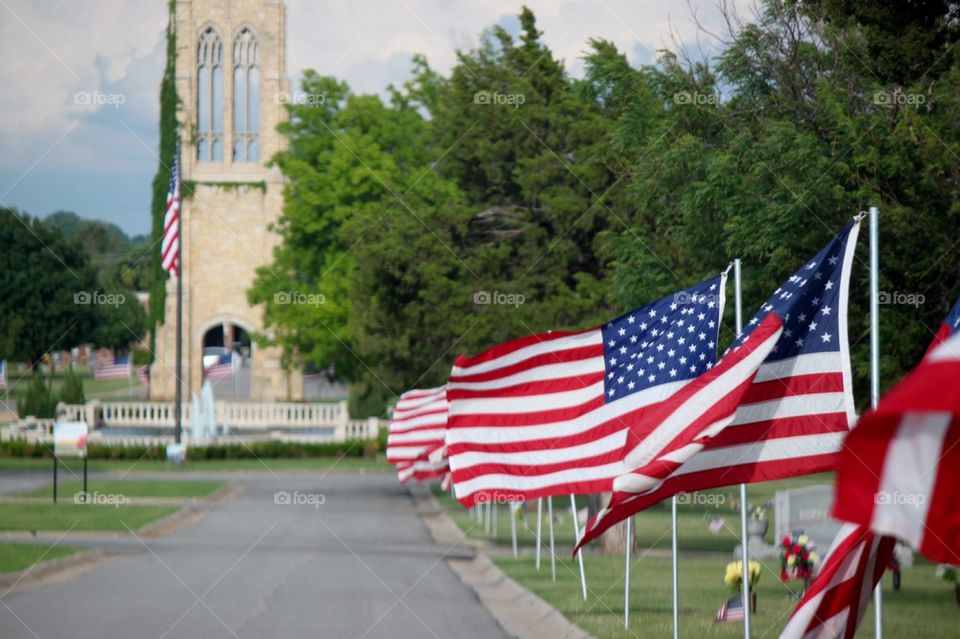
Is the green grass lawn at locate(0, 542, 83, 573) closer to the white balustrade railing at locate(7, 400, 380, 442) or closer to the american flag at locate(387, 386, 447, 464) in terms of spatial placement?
A: the american flag at locate(387, 386, 447, 464)

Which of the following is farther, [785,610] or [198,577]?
[198,577]

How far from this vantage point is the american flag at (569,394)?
12.2 meters

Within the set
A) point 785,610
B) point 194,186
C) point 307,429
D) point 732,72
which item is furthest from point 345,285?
point 785,610

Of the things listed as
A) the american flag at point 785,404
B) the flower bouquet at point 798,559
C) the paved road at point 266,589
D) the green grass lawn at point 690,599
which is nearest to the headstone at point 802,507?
the green grass lawn at point 690,599

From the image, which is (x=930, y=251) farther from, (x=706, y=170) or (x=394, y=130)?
(x=394, y=130)

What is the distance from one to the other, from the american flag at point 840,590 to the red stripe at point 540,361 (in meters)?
4.93

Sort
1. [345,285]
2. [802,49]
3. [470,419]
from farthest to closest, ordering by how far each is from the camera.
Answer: [345,285], [802,49], [470,419]

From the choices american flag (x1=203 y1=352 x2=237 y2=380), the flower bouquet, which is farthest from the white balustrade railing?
the flower bouquet

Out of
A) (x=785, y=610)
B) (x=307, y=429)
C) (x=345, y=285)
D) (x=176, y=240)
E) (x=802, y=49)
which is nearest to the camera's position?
(x=785, y=610)

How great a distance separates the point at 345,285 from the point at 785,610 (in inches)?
1355

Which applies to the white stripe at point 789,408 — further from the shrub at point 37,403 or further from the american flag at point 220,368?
the shrub at point 37,403

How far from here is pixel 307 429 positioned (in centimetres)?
6200

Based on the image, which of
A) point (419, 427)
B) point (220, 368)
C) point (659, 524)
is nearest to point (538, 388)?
point (419, 427)

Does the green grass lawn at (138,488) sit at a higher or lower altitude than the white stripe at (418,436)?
lower
